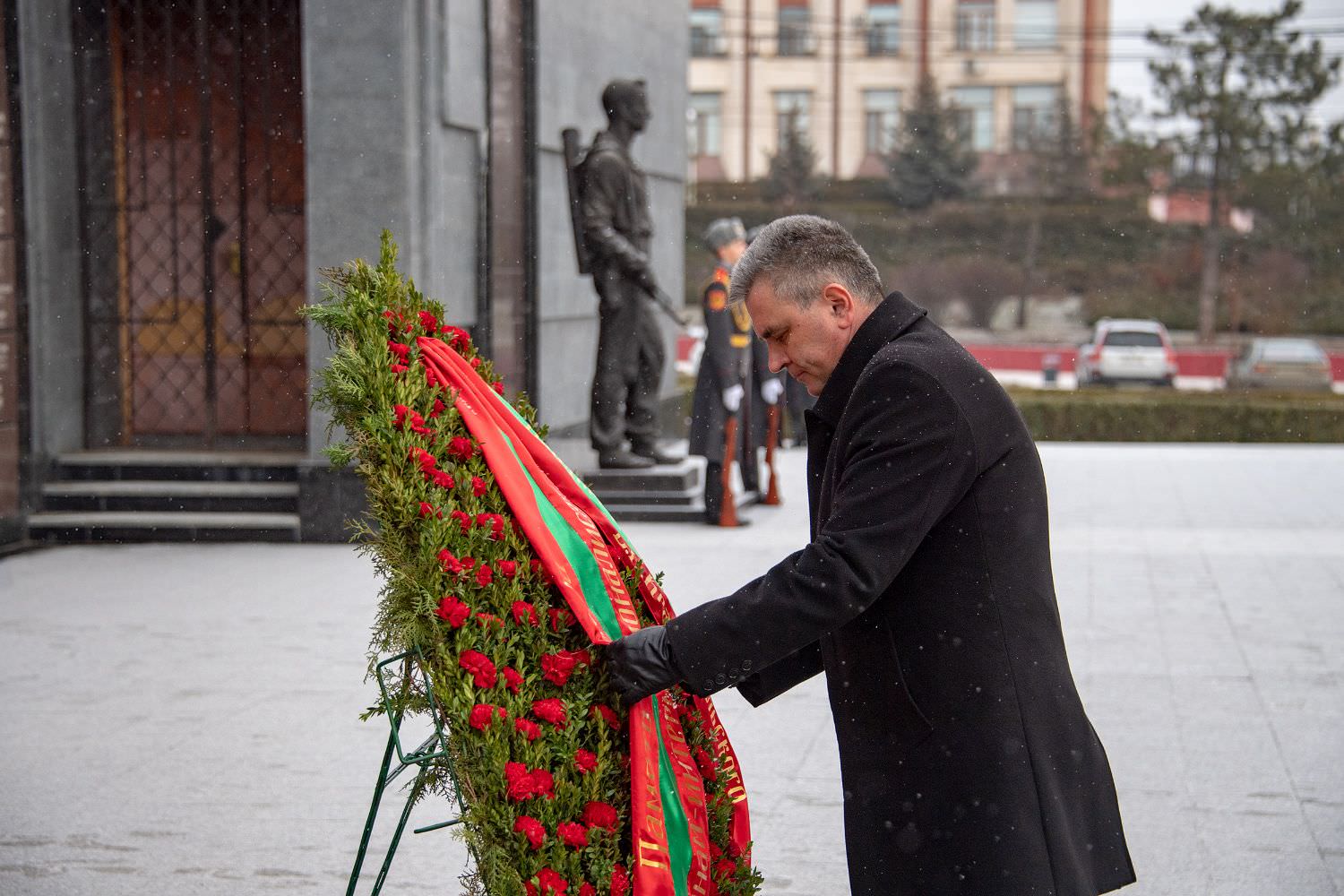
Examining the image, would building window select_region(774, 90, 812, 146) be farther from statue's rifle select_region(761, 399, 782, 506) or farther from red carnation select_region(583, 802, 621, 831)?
red carnation select_region(583, 802, 621, 831)

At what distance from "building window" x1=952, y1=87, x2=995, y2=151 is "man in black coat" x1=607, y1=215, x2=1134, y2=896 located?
5162cm

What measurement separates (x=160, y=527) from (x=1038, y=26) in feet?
166

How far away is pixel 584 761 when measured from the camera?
2.91 meters

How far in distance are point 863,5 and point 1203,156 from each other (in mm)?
16251

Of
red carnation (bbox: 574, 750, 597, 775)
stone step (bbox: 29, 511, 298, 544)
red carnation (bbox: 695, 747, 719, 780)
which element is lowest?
stone step (bbox: 29, 511, 298, 544)

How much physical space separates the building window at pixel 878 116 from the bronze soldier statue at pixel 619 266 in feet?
150

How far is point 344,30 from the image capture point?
387 inches

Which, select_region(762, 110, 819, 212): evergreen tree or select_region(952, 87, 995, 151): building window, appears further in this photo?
select_region(952, 87, 995, 151): building window

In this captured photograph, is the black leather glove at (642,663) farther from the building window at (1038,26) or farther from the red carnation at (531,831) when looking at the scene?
the building window at (1038,26)

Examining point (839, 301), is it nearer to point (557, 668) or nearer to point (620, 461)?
point (557, 668)

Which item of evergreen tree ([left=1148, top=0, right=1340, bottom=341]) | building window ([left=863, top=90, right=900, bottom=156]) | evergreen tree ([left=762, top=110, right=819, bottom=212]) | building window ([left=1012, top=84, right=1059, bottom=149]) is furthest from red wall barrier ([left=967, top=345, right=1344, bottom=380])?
building window ([left=863, top=90, right=900, bottom=156])

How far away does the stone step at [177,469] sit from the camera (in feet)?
34.5

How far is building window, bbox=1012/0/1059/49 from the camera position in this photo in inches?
2179

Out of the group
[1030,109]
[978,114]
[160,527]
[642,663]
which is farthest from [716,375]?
[978,114]
